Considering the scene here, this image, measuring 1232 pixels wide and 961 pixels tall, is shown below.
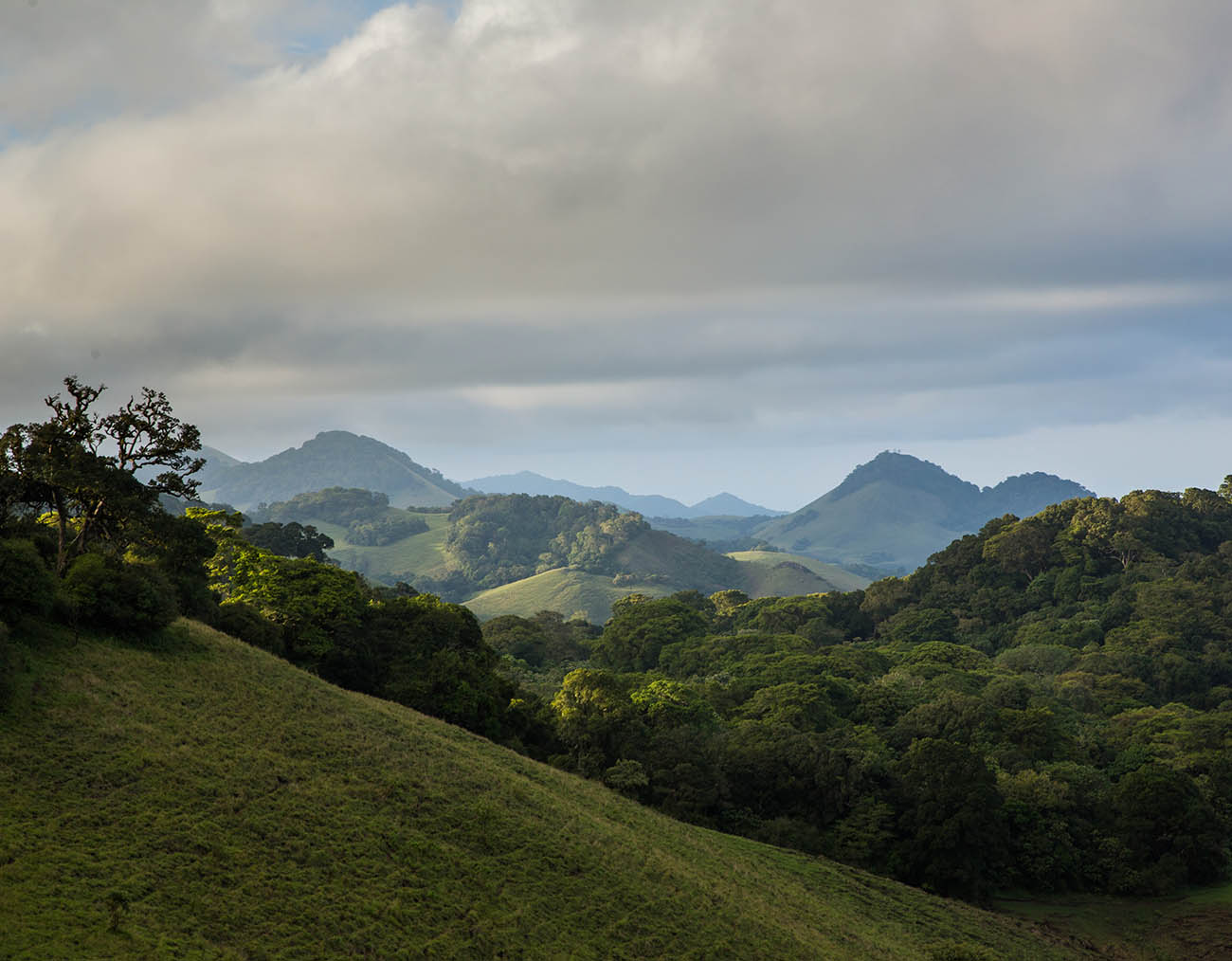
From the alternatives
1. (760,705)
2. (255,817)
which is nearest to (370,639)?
(255,817)

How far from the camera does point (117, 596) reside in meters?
37.2

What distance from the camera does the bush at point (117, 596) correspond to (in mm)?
36250

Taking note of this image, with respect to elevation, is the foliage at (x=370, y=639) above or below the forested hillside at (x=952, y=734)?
above

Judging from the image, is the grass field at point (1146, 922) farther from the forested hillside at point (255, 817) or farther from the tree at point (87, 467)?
the tree at point (87, 467)

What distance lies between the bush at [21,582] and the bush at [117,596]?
1.85 meters

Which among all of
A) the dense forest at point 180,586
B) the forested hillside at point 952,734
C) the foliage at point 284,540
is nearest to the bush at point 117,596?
the dense forest at point 180,586

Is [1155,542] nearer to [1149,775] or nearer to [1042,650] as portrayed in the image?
[1042,650]

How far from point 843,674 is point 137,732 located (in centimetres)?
7372

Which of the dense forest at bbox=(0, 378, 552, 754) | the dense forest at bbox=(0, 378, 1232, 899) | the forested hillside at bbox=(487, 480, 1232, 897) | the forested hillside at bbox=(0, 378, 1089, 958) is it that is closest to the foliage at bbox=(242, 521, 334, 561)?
the forested hillside at bbox=(487, 480, 1232, 897)

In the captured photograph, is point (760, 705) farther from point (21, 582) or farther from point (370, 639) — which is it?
point (21, 582)

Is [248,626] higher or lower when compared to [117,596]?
lower

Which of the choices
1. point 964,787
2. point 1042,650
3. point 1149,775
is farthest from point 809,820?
point 1042,650

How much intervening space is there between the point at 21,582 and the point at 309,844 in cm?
1452

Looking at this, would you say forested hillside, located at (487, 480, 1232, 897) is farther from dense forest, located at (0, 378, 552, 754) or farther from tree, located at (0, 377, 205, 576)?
tree, located at (0, 377, 205, 576)
